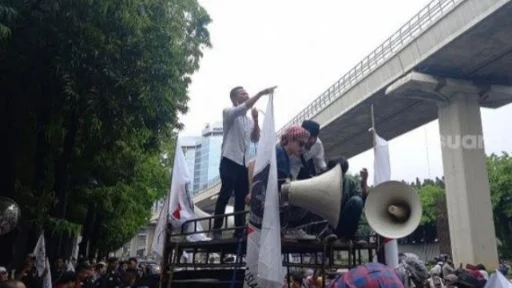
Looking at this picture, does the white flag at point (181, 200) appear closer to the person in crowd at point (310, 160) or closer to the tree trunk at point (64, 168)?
the person in crowd at point (310, 160)

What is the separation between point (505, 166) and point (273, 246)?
118 feet

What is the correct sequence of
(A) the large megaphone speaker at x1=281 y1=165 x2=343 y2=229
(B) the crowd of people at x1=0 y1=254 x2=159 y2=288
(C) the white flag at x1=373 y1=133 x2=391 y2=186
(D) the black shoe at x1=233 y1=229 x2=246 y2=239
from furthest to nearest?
(B) the crowd of people at x1=0 y1=254 x2=159 y2=288 → (C) the white flag at x1=373 y1=133 x2=391 y2=186 → (D) the black shoe at x1=233 y1=229 x2=246 y2=239 → (A) the large megaphone speaker at x1=281 y1=165 x2=343 y2=229

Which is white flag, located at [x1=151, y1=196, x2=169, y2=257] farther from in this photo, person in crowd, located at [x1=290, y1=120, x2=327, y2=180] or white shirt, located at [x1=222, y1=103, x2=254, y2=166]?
person in crowd, located at [x1=290, y1=120, x2=327, y2=180]

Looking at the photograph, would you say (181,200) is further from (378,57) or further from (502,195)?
(502,195)

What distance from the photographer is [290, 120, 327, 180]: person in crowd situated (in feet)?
15.0

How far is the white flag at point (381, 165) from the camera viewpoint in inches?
204

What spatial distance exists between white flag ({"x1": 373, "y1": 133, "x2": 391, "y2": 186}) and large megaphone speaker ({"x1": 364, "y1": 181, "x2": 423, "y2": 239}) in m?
1.07

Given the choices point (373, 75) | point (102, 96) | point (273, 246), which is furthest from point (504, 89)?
point (273, 246)

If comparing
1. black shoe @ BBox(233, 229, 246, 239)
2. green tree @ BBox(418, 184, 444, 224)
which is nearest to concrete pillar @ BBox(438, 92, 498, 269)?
black shoe @ BBox(233, 229, 246, 239)

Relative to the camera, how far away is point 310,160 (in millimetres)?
4812

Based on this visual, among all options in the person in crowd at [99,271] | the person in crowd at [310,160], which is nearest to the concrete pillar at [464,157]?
the person in crowd at [99,271]

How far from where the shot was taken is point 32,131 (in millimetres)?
9883

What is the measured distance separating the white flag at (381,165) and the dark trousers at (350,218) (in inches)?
47.7

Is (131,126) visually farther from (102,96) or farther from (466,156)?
(466,156)
